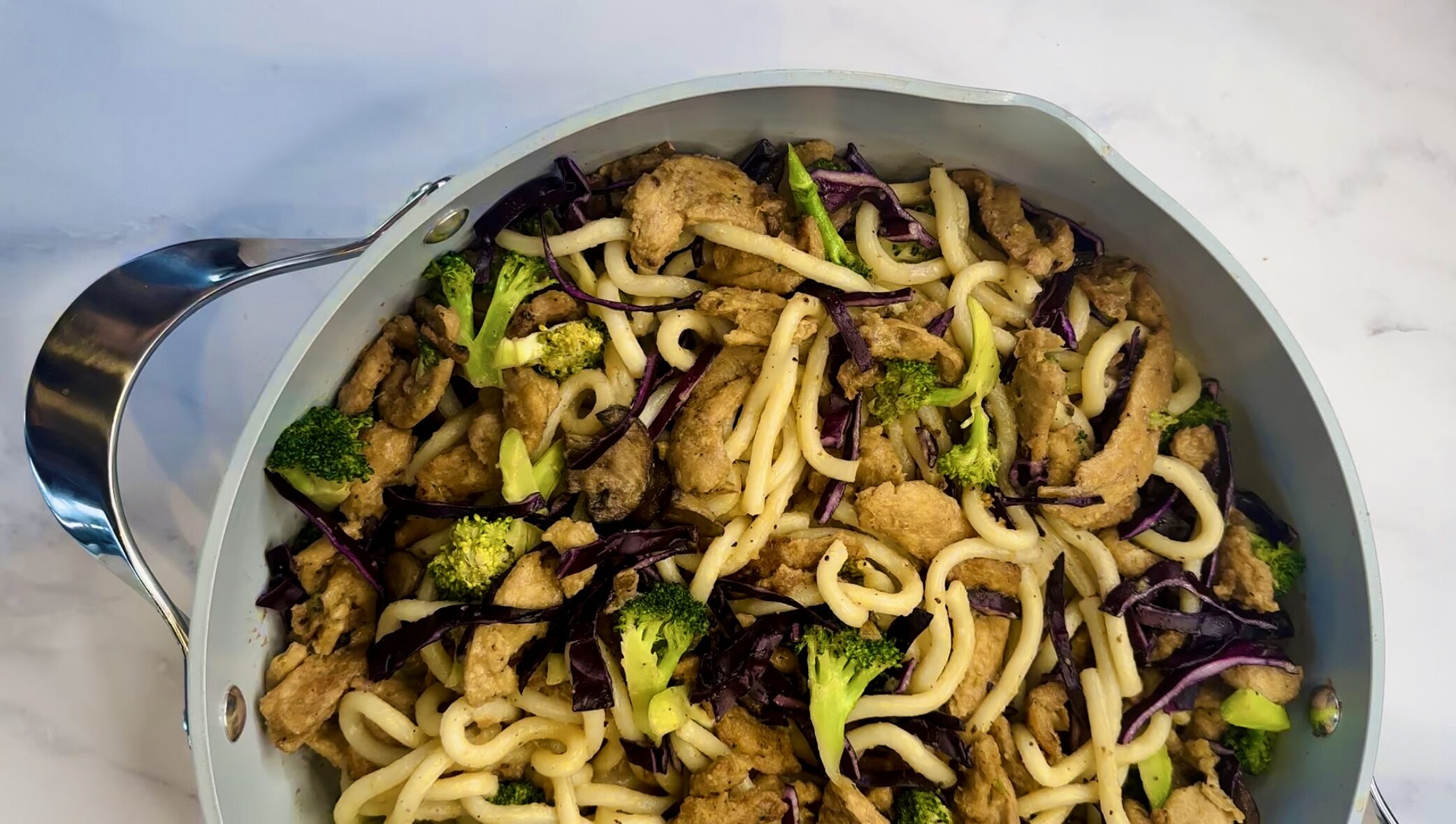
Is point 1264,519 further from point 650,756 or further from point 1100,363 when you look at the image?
point 650,756

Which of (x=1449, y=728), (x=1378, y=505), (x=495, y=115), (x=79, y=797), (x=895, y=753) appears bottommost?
(x=79, y=797)

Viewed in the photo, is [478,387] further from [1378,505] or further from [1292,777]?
[1378,505]

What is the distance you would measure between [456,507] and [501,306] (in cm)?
54

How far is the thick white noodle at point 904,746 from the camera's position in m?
2.51

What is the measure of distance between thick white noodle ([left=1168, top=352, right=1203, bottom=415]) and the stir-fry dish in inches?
0.5

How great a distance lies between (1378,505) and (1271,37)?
1797 millimetres

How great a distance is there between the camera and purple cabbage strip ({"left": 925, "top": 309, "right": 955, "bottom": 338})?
2562 millimetres

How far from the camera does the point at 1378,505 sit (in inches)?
128

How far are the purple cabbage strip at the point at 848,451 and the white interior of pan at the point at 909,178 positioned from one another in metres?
0.71

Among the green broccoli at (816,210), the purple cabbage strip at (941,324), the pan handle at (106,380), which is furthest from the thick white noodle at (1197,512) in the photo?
the pan handle at (106,380)

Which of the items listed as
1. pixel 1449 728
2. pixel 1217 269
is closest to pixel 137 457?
pixel 1217 269

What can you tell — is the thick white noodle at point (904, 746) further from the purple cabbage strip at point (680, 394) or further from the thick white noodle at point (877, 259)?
the thick white noodle at point (877, 259)

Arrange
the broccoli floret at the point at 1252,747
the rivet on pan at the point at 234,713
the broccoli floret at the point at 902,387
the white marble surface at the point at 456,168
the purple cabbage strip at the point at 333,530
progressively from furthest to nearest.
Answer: the white marble surface at the point at 456,168 < the broccoli floret at the point at 1252,747 < the broccoli floret at the point at 902,387 < the purple cabbage strip at the point at 333,530 < the rivet on pan at the point at 234,713

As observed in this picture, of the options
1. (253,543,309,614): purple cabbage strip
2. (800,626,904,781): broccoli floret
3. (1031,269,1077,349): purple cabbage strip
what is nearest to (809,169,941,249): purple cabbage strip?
(1031,269,1077,349): purple cabbage strip
